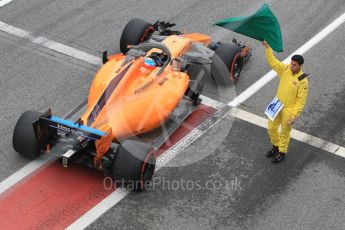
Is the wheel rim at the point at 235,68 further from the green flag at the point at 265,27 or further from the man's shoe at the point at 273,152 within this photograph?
the man's shoe at the point at 273,152

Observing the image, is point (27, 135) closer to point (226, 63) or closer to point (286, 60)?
point (226, 63)

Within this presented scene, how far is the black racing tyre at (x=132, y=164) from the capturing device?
862 centimetres

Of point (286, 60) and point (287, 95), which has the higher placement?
point (287, 95)

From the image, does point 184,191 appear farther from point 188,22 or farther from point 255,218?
point 188,22

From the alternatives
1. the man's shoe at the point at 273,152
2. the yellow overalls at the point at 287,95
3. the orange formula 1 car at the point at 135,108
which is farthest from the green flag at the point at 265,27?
the man's shoe at the point at 273,152

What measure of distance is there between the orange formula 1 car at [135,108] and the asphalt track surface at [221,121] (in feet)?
1.57

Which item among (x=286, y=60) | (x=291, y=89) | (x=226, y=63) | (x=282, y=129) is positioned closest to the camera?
(x=291, y=89)

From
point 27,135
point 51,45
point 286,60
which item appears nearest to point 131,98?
point 27,135

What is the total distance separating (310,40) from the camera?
43.0ft

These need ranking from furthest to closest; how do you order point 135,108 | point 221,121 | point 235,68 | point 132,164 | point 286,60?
point 286,60
point 235,68
point 221,121
point 135,108
point 132,164

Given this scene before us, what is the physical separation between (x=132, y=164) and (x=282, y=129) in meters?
2.35

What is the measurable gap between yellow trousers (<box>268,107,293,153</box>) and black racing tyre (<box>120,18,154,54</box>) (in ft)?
11.5

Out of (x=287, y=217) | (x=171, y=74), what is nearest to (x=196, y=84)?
(x=171, y=74)

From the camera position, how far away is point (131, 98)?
31.9 feet
